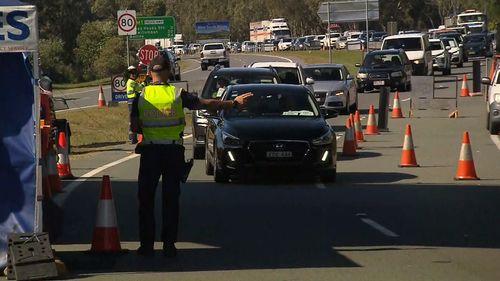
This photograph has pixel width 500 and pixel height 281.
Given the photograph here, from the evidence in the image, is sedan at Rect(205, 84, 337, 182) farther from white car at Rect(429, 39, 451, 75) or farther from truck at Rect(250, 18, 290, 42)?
truck at Rect(250, 18, 290, 42)

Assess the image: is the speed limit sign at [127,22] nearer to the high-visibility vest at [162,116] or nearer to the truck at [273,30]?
the high-visibility vest at [162,116]

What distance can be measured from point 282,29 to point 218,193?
11871cm

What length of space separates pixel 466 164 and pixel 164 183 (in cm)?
815

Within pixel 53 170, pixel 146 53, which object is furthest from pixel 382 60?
pixel 53 170

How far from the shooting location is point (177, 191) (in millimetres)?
11281

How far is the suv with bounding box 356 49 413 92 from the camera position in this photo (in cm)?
4500

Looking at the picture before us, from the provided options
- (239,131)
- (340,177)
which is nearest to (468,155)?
(340,177)

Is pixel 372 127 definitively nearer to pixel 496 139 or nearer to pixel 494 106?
pixel 494 106

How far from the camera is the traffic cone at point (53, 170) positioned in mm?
16219

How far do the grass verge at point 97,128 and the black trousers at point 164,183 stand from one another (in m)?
13.3

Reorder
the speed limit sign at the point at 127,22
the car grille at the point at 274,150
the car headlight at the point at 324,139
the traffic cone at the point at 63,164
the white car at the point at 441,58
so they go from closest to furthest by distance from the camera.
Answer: the car grille at the point at 274,150
the car headlight at the point at 324,139
the traffic cone at the point at 63,164
the speed limit sign at the point at 127,22
the white car at the point at 441,58

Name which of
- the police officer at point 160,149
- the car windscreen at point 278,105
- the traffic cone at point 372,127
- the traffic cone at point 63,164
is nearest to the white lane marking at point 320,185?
the car windscreen at point 278,105

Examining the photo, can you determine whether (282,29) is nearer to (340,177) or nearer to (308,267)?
(340,177)

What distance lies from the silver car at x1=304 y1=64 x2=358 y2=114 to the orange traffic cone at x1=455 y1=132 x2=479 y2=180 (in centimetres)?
1563
